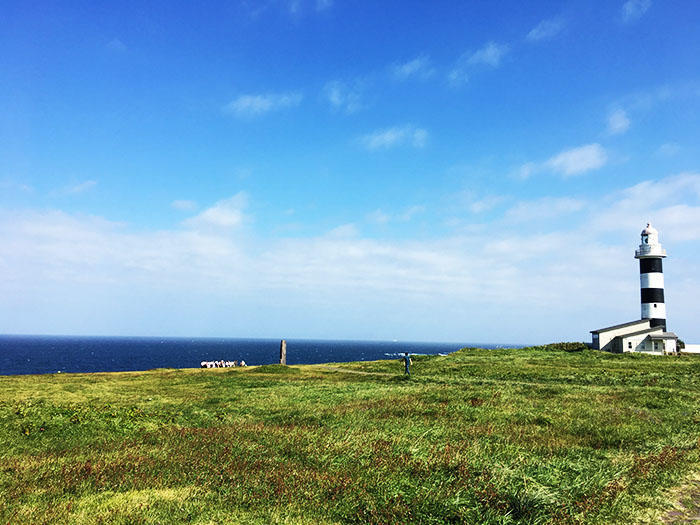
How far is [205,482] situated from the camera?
9.75m

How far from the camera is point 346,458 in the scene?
11.5 metres

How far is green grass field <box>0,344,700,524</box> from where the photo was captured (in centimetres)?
823

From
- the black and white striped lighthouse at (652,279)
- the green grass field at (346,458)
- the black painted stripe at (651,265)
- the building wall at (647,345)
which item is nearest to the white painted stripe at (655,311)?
the black and white striped lighthouse at (652,279)

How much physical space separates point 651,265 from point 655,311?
744cm

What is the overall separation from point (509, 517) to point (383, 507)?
2274 millimetres

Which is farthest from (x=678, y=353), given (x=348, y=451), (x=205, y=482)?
(x=205, y=482)

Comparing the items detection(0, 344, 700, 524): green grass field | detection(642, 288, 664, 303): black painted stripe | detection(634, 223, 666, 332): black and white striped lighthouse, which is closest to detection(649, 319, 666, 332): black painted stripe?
detection(634, 223, 666, 332): black and white striped lighthouse

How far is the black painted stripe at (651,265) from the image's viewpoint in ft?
232

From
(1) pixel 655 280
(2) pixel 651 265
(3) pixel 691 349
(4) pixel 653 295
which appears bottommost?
(3) pixel 691 349

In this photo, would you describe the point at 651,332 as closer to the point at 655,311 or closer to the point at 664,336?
the point at 664,336

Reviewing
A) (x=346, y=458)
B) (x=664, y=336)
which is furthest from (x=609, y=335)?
(x=346, y=458)

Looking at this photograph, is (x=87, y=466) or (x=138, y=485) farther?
(x=87, y=466)

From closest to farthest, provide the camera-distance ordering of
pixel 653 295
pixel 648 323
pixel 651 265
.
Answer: pixel 648 323 < pixel 653 295 < pixel 651 265

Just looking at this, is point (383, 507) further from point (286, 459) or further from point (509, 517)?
point (286, 459)
